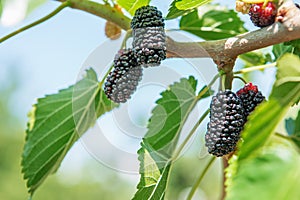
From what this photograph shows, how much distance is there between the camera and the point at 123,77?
915 millimetres

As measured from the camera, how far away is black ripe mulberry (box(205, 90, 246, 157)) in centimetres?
82

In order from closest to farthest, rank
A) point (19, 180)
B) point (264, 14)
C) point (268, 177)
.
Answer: point (268, 177) → point (264, 14) → point (19, 180)

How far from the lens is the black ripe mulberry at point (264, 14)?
81 cm

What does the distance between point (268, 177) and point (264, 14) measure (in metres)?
0.35

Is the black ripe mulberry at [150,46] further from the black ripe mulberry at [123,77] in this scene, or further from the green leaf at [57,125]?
the green leaf at [57,125]

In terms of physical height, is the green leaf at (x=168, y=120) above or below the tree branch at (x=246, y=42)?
below

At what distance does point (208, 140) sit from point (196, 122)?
0.18 m

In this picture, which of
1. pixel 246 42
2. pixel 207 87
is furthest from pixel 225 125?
pixel 207 87

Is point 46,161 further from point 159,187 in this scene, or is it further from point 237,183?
point 237,183

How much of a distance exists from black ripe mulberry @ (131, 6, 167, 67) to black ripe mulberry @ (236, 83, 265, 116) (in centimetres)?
14

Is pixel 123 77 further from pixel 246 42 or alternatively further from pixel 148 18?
pixel 246 42

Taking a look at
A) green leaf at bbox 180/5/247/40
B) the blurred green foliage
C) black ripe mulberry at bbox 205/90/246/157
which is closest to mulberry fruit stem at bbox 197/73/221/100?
black ripe mulberry at bbox 205/90/246/157

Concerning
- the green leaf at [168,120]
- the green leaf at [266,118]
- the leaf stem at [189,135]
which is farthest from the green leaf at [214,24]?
the green leaf at [266,118]

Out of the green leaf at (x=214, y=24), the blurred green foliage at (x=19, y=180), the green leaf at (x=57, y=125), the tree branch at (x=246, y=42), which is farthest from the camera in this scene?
the blurred green foliage at (x=19, y=180)
